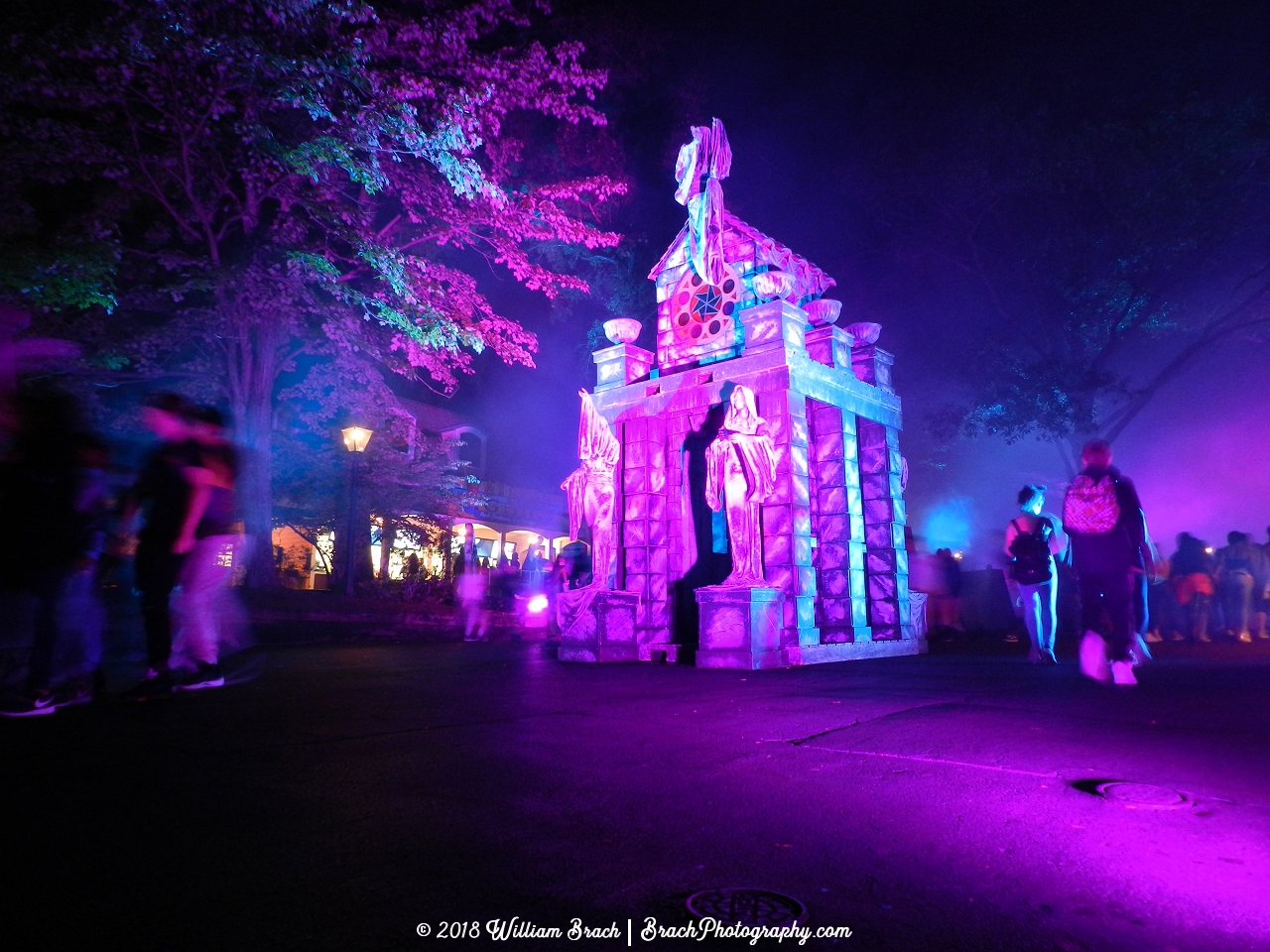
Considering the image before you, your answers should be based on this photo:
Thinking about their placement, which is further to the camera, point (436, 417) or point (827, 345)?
point (436, 417)

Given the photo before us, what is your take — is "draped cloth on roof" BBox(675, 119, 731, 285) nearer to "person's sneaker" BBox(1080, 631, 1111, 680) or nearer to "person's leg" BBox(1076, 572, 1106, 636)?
"person's leg" BBox(1076, 572, 1106, 636)

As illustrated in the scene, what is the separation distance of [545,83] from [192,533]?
12.2 meters

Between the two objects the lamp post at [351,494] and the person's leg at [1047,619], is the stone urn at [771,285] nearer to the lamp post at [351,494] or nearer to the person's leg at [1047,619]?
the person's leg at [1047,619]

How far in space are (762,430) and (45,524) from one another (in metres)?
6.65

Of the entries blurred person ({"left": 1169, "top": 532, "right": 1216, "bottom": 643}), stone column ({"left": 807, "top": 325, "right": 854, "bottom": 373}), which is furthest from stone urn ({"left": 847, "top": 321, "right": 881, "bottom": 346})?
blurred person ({"left": 1169, "top": 532, "right": 1216, "bottom": 643})

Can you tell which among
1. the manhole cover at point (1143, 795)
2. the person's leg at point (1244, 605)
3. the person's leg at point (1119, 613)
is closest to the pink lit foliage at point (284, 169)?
the person's leg at point (1119, 613)

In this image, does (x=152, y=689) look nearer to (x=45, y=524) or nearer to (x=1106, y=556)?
(x=45, y=524)

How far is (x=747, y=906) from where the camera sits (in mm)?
1621

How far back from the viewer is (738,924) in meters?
1.54

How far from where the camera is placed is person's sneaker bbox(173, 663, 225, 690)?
205 inches

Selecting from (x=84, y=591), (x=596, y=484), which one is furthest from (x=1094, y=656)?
(x=84, y=591)

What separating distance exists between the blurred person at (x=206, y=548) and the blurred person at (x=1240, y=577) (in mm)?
14461

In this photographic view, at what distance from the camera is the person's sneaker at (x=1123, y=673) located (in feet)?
18.0

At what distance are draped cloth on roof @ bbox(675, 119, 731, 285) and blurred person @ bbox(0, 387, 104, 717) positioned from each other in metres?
7.54
